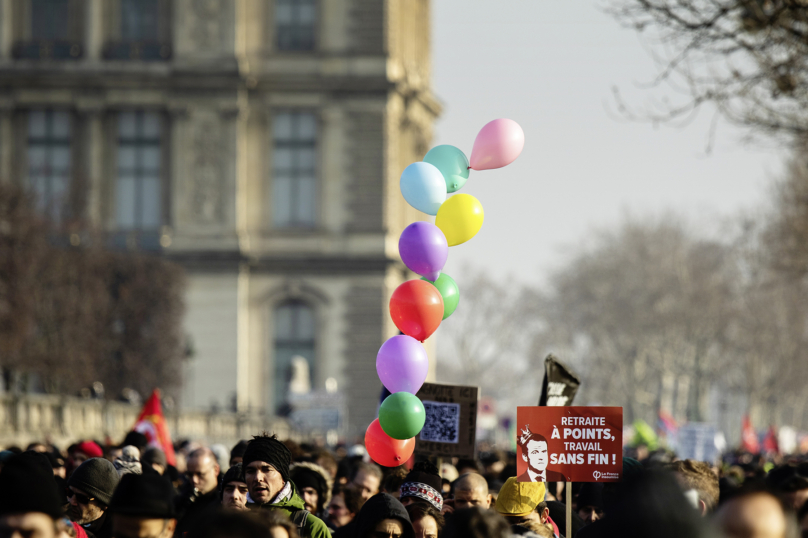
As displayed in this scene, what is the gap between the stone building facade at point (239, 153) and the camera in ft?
168

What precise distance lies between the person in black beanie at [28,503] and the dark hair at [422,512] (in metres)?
2.61

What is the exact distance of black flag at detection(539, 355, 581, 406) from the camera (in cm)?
1132

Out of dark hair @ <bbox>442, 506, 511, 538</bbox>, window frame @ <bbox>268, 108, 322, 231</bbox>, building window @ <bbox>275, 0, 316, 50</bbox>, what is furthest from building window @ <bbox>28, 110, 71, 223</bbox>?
dark hair @ <bbox>442, 506, 511, 538</bbox>

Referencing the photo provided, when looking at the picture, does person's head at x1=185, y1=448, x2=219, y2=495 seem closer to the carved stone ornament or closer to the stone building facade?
the stone building facade

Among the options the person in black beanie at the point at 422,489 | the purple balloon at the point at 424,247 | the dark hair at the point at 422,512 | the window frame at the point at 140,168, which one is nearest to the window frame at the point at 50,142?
the window frame at the point at 140,168

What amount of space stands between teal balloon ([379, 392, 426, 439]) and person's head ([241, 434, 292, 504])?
1.67 m

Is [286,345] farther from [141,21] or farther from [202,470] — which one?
[202,470]

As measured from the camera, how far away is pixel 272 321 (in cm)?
5231

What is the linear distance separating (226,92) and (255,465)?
44.9 meters

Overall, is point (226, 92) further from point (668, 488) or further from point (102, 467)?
point (668, 488)

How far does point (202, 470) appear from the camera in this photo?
31.9 ft

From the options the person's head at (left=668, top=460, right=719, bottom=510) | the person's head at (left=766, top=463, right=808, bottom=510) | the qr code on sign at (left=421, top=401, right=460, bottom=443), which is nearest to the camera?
the person's head at (left=668, top=460, right=719, bottom=510)

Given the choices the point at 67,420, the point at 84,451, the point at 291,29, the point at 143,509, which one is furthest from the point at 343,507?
the point at 291,29

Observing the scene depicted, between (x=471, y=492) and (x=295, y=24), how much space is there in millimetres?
45807
